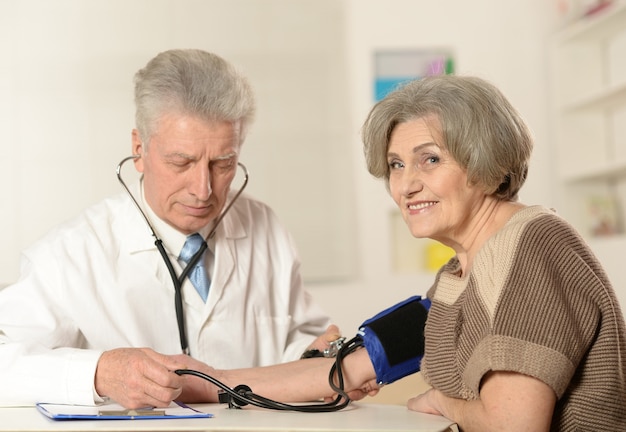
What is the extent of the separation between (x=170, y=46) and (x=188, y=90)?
2.92 m

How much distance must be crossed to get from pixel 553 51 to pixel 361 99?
3.93 ft

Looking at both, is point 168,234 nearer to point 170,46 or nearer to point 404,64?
point 170,46

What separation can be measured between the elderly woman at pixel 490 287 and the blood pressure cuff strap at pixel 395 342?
6 cm

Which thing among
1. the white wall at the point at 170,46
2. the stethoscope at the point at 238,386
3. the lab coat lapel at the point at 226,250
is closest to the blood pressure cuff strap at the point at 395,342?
the stethoscope at the point at 238,386

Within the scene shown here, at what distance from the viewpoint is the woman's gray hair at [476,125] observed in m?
1.56

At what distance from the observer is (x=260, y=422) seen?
1284 millimetres

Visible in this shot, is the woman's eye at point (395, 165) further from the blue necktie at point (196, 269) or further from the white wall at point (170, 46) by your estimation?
A: the white wall at point (170, 46)


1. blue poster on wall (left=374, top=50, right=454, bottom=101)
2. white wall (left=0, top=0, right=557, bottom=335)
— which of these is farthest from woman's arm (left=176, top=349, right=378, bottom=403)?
blue poster on wall (left=374, top=50, right=454, bottom=101)

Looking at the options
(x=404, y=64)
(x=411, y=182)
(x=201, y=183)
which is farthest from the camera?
(x=404, y=64)

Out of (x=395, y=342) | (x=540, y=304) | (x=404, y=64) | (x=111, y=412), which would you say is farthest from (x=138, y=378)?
(x=404, y=64)

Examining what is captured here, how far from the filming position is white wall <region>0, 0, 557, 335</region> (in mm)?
4613

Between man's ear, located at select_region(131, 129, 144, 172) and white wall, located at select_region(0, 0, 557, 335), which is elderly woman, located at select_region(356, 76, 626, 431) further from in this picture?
white wall, located at select_region(0, 0, 557, 335)

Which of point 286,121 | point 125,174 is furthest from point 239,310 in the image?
point 286,121

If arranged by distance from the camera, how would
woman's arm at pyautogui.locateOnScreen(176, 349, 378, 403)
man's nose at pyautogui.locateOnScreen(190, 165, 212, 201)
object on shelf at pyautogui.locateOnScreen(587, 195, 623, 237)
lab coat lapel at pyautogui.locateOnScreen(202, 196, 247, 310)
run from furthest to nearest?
object on shelf at pyautogui.locateOnScreen(587, 195, 623, 237), lab coat lapel at pyautogui.locateOnScreen(202, 196, 247, 310), man's nose at pyautogui.locateOnScreen(190, 165, 212, 201), woman's arm at pyautogui.locateOnScreen(176, 349, 378, 403)
